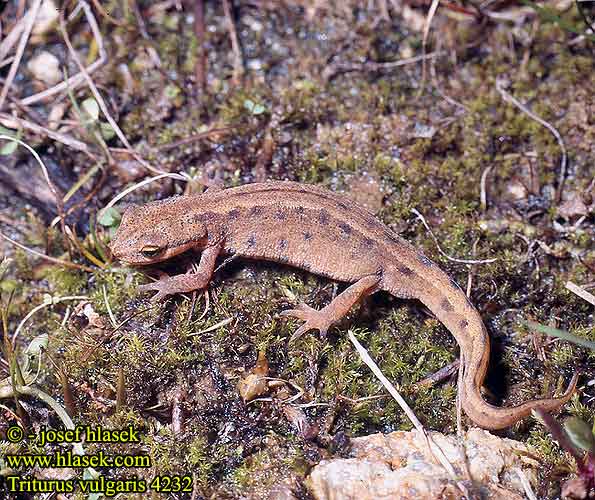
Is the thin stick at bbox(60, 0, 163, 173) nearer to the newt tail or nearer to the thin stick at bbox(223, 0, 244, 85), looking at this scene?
the thin stick at bbox(223, 0, 244, 85)

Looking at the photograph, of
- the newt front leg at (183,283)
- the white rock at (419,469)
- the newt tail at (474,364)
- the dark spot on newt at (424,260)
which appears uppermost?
the dark spot on newt at (424,260)

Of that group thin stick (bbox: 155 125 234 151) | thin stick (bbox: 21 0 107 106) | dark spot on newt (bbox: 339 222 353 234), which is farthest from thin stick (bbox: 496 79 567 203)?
thin stick (bbox: 21 0 107 106)

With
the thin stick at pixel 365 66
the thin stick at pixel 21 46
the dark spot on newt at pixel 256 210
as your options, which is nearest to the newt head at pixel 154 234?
the dark spot on newt at pixel 256 210

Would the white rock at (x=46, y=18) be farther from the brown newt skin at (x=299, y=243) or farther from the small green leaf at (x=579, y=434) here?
the small green leaf at (x=579, y=434)

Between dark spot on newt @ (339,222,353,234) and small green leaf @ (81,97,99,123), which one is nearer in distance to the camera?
dark spot on newt @ (339,222,353,234)

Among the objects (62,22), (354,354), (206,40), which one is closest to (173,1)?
(206,40)

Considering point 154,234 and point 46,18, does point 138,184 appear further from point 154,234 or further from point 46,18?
point 46,18

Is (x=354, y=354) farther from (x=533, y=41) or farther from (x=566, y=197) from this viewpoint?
(x=533, y=41)

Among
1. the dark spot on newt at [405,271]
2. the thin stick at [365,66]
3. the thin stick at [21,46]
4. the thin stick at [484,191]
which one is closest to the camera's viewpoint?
the dark spot on newt at [405,271]

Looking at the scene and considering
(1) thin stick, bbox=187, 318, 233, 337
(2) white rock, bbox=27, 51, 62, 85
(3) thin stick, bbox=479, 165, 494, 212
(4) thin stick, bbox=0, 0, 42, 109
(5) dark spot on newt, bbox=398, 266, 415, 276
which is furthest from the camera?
(2) white rock, bbox=27, 51, 62, 85
